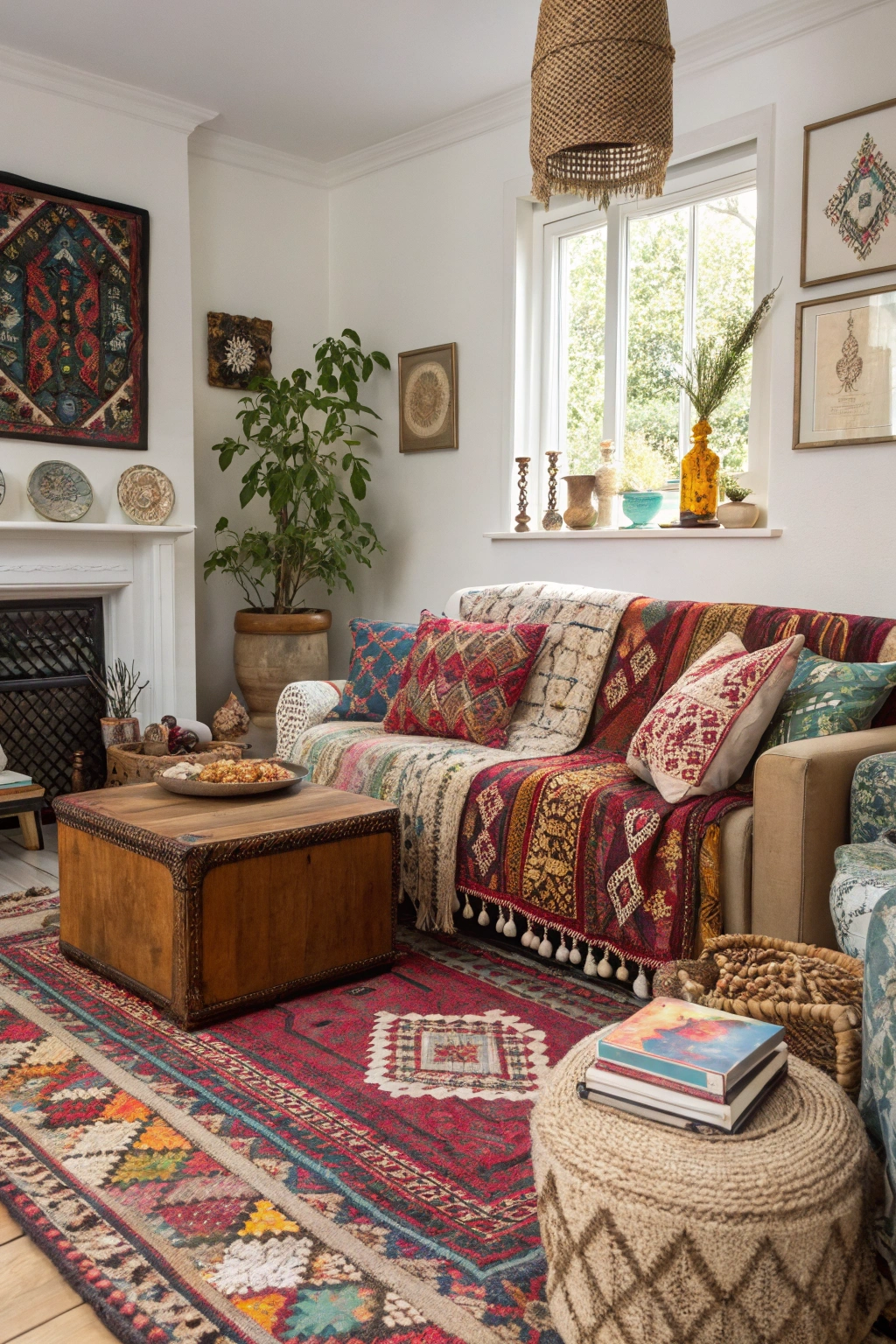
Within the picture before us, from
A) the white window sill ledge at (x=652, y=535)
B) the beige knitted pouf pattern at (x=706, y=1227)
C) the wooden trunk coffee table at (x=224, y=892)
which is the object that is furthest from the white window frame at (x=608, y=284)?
the beige knitted pouf pattern at (x=706, y=1227)

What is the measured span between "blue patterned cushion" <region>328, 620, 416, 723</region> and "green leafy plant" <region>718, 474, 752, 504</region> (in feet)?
3.74

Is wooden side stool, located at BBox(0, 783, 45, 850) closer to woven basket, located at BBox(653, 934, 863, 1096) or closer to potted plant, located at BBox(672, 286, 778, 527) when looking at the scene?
potted plant, located at BBox(672, 286, 778, 527)

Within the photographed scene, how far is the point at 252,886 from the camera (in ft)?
7.80

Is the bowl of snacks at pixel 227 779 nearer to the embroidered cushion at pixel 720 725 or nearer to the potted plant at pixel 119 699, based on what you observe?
the embroidered cushion at pixel 720 725

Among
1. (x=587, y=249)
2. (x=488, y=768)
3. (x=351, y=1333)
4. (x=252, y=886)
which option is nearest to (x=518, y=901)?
(x=488, y=768)

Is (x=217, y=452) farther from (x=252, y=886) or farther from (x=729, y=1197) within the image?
(x=729, y=1197)

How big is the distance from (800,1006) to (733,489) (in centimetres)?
230

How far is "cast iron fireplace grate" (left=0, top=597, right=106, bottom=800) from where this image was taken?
430cm

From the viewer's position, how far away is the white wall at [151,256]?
4.10 meters

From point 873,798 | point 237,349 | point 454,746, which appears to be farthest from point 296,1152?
point 237,349

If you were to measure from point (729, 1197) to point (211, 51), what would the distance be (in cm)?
407

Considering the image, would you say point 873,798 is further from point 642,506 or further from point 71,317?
point 71,317

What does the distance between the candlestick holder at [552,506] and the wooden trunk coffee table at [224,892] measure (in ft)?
5.97

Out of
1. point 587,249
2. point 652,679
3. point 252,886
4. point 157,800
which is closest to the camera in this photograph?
point 252,886
